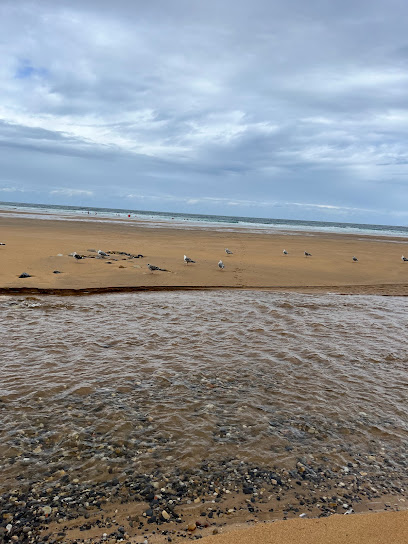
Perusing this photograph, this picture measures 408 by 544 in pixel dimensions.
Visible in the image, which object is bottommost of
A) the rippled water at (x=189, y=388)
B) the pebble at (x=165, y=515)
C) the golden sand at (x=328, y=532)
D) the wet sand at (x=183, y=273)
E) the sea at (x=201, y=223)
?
the pebble at (x=165, y=515)

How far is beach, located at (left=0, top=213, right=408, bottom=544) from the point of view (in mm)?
3691

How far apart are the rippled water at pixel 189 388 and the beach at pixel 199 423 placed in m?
0.03

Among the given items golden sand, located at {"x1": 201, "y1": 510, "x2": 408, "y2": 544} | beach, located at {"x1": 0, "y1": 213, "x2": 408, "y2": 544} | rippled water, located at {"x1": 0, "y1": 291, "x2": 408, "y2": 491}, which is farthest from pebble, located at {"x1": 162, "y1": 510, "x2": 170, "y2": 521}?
rippled water, located at {"x1": 0, "y1": 291, "x2": 408, "y2": 491}

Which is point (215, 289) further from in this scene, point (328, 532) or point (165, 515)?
point (328, 532)

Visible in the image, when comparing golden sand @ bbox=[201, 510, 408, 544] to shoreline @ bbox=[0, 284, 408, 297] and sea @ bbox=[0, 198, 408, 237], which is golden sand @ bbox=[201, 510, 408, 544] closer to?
shoreline @ bbox=[0, 284, 408, 297]

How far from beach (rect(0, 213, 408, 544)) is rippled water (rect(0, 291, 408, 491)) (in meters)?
0.03

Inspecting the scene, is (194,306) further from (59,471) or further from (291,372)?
(59,471)

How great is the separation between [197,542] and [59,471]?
1.92m

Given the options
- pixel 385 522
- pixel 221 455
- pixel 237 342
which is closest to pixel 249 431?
pixel 221 455

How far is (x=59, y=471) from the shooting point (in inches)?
169

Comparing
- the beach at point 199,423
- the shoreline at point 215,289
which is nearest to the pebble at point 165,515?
the beach at point 199,423

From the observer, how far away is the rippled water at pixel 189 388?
477cm

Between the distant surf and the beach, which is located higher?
the distant surf

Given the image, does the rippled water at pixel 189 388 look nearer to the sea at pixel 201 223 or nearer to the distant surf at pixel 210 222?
the sea at pixel 201 223
